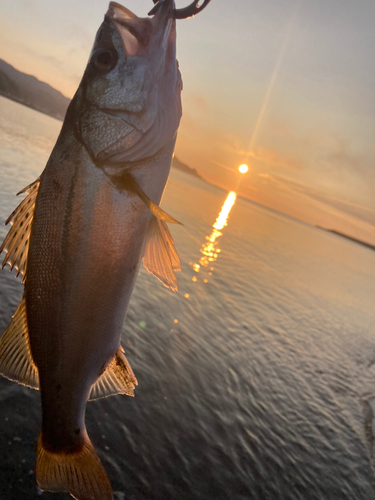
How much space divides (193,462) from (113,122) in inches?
197

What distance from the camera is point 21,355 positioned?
2.50 m

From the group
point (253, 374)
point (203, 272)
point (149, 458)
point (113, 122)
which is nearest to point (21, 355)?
point (113, 122)

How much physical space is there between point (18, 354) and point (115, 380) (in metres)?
0.76

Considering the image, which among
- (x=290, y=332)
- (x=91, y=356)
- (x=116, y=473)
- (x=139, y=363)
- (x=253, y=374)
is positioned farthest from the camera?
(x=290, y=332)

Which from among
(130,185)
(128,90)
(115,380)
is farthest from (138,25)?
(115,380)

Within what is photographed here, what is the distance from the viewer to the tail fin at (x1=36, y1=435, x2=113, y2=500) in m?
2.34

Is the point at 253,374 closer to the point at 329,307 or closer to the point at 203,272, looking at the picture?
the point at 203,272

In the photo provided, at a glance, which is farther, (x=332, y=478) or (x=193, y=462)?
(x=332, y=478)

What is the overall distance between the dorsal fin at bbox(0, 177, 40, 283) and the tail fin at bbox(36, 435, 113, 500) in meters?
1.32

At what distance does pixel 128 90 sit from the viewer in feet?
7.51

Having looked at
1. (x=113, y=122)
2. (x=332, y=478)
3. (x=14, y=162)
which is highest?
(x=113, y=122)

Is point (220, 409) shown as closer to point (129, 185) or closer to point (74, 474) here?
point (74, 474)

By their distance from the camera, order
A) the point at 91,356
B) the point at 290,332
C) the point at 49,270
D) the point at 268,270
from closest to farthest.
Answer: the point at 49,270
the point at 91,356
the point at 290,332
the point at 268,270

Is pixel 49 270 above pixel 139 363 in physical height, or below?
above
